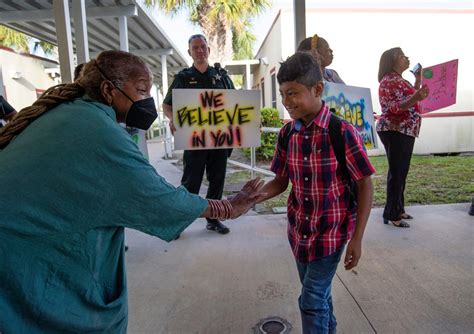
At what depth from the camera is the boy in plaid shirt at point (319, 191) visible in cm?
163

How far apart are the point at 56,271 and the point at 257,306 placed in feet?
5.14

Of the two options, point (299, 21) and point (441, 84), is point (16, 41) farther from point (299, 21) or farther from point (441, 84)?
point (441, 84)

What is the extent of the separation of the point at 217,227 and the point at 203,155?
31.0 inches

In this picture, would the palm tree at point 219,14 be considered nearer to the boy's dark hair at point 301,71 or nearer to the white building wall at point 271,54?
the white building wall at point 271,54

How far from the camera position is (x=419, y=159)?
354 inches

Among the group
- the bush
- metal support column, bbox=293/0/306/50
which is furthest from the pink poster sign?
the bush

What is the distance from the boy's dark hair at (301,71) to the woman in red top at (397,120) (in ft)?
7.03

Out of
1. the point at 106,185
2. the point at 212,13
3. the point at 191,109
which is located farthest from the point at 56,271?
the point at 212,13

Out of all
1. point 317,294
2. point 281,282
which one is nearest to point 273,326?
point 281,282

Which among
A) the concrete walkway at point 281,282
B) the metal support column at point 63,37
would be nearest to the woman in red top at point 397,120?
the concrete walkway at point 281,282

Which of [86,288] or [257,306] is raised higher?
[86,288]

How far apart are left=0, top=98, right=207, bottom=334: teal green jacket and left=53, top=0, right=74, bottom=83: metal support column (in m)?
3.18

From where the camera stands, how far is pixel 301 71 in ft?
5.34

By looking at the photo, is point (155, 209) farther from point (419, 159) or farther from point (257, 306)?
point (419, 159)
